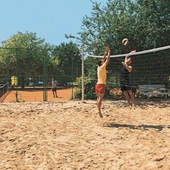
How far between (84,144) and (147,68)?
9.80m

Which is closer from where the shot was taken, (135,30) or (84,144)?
(84,144)

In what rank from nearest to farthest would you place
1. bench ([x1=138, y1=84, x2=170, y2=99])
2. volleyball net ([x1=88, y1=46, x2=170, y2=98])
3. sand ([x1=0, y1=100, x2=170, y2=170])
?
sand ([x1=0, y1=100, x2=170, y2=170]), volleyball net ([x1=88, y1=46, x2=170, y2=98]), bench ([x1=138, y1=84, x2=170, y2=99])

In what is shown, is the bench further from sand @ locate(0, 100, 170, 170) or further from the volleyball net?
sand @ locate(0, 100, 170, 170)

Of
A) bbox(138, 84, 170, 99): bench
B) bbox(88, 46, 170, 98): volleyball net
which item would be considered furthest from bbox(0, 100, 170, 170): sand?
bbox(138, 84, 170, 99): bench

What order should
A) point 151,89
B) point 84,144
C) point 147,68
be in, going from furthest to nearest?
point 151,89
point 147,68
point 84,144

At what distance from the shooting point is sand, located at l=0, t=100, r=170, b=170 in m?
4.83

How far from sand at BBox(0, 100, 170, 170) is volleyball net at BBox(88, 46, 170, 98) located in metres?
6.85

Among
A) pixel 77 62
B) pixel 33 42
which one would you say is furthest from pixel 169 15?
pixel 33 42

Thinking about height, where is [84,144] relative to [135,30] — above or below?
below

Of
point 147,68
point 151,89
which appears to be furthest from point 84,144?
point 151,89

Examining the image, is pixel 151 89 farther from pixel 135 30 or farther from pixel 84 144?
pixel 84 144

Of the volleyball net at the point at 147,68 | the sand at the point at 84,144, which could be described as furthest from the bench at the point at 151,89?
the sand at the point at 84,144

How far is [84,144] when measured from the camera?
5867 mm

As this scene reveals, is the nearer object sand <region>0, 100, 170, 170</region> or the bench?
sand <region>0, 100, 170, 170</region>
